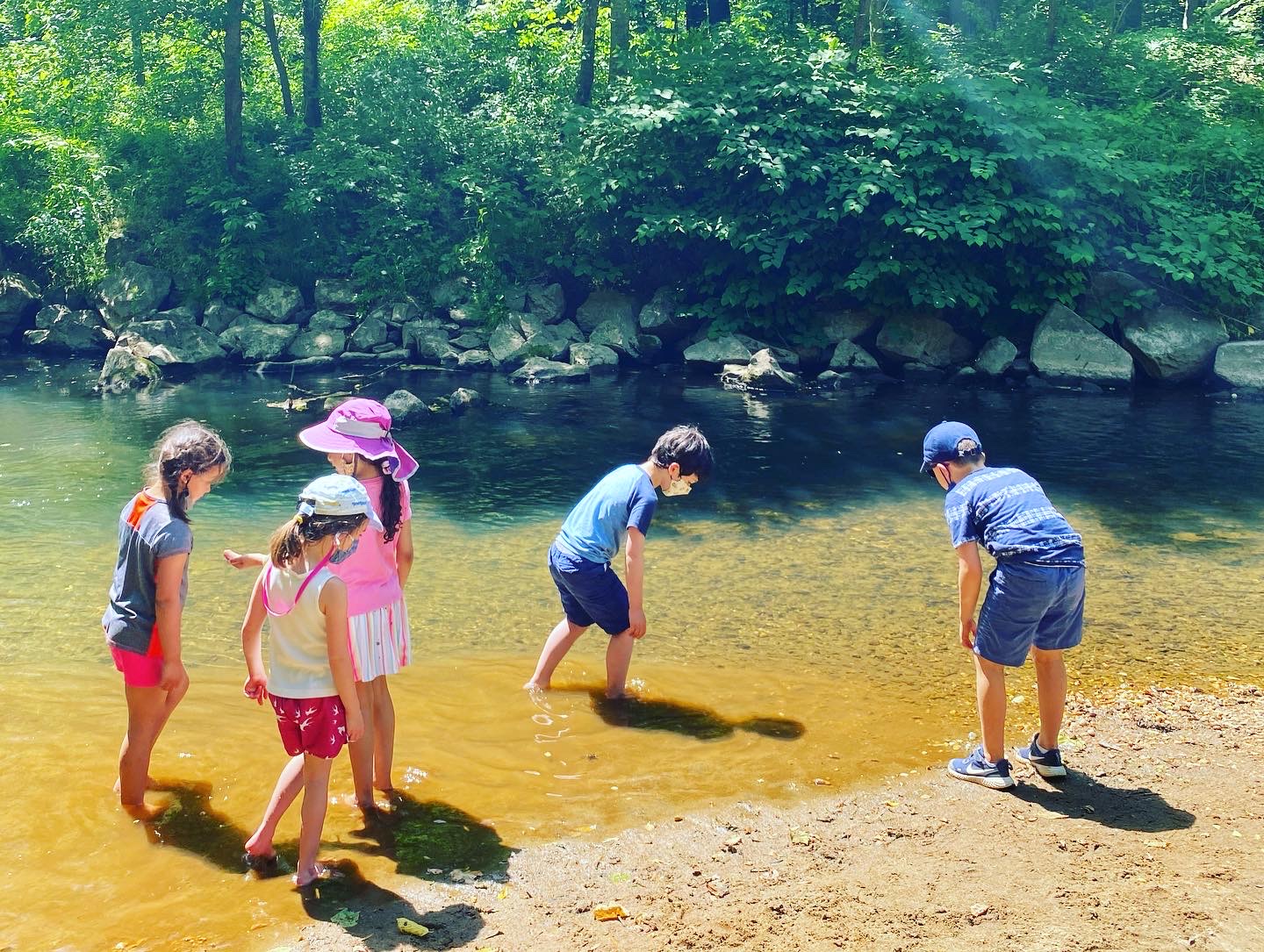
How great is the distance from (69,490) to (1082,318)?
1568 centimetres

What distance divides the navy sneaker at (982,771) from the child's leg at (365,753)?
2.74m

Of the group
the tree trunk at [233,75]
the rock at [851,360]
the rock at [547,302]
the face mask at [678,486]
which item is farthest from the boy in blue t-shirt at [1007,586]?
the tree trunk at [233,75]

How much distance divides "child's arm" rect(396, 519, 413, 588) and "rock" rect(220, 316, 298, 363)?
53.9 feet

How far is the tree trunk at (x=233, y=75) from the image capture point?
2302 cm

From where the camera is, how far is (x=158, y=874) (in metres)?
4.30

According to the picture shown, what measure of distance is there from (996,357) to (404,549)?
15.8 meters

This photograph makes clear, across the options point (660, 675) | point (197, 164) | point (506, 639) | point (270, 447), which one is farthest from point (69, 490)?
point (197, 164)

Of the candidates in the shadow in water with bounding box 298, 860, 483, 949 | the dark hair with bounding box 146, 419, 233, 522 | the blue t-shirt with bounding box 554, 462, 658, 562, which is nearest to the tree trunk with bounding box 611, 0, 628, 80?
the blue t-shirt with bounding box 554, 462, 658, 562

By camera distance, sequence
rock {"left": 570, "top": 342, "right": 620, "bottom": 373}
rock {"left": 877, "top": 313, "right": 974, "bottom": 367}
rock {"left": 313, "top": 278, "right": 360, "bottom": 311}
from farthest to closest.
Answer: rock {"left": 313, "top": 278, "right": 360, "bottom": 311} < rock {"left": 570, "top": 342, "right": 620, "bottom": 373} < rock {"left": 877, "top": 313, "right": 974, "bottom": 367}

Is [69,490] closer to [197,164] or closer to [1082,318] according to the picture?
[197,164]

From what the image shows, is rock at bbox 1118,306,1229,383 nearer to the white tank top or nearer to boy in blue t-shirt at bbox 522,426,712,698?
boy in blue t-shirt at bbox 522,426,712,698

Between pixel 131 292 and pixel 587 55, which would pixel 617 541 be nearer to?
pixel 131 292

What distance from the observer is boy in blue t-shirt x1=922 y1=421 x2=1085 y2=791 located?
195 inches

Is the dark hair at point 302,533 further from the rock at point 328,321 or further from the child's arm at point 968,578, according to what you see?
the rock at point 328,321
